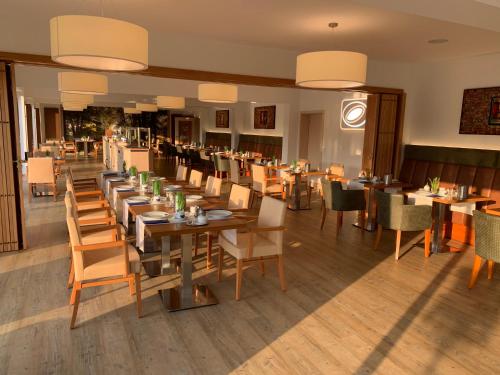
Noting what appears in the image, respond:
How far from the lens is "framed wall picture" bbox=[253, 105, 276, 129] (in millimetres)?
12497

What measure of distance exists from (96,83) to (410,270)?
428 cm

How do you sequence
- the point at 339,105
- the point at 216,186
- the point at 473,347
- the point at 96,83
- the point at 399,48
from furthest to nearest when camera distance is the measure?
the point at 339,105, the point at 399,48, the point at 216,186, the point at 96,83, the point at 473,347

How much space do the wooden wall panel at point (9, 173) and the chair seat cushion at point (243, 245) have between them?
8.61ft

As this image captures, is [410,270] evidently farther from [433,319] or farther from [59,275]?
[59,275]

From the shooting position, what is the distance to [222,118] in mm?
15906

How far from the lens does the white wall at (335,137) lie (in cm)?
922

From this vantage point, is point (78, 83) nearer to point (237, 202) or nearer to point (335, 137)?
point (237, 202)

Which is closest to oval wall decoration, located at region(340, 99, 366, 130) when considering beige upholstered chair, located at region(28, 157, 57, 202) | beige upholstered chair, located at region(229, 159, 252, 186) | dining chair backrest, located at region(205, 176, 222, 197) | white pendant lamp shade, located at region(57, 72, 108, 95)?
beige upholstered chair, located at region(229, 159, 252, 186)

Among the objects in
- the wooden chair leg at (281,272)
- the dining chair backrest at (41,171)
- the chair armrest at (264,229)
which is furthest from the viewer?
the dining chair backrest at (41,171)

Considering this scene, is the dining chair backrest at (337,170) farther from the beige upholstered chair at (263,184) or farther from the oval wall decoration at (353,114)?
the oval wall decoration at (353,114)

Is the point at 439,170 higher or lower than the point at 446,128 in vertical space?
lower

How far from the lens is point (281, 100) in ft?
36.9

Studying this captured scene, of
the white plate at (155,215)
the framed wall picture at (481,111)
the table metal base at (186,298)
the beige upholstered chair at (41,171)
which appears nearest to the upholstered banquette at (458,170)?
the framed wall picture at (481,111)

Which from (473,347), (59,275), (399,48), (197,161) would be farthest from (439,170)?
(197,161)
